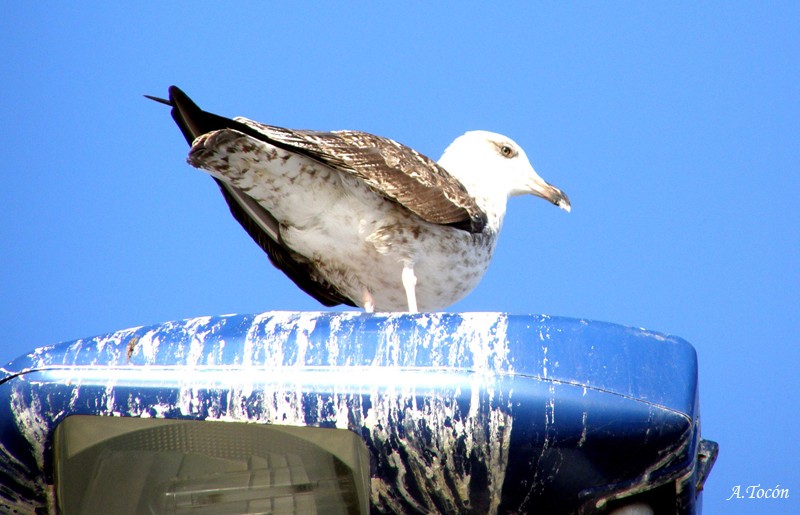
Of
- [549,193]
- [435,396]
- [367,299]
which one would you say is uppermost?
[549,193]

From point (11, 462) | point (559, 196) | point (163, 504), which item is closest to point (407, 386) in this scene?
point (163, 504)

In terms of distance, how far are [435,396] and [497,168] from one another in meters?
1.93

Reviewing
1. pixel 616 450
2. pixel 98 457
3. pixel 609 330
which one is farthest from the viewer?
pixel 98 457

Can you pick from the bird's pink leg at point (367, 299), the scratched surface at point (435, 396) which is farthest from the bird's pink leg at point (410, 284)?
the scratched surface at point (435, 396)

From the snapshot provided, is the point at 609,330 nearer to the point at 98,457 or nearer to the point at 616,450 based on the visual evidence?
the point at 616,450

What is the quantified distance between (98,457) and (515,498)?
709 millimetres

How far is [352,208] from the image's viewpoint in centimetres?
305

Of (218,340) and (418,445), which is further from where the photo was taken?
(218,340)

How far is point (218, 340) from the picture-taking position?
5.75 feet

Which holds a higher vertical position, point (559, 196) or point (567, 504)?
point (559, 196)

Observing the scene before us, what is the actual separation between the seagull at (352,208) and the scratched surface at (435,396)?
3.81 ft

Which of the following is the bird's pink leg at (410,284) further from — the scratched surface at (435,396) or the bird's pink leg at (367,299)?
the scratched surface at (435,396)

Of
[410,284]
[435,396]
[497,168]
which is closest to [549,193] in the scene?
[497,168]

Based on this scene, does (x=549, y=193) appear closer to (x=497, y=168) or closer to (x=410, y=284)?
(x=497, y=168)
